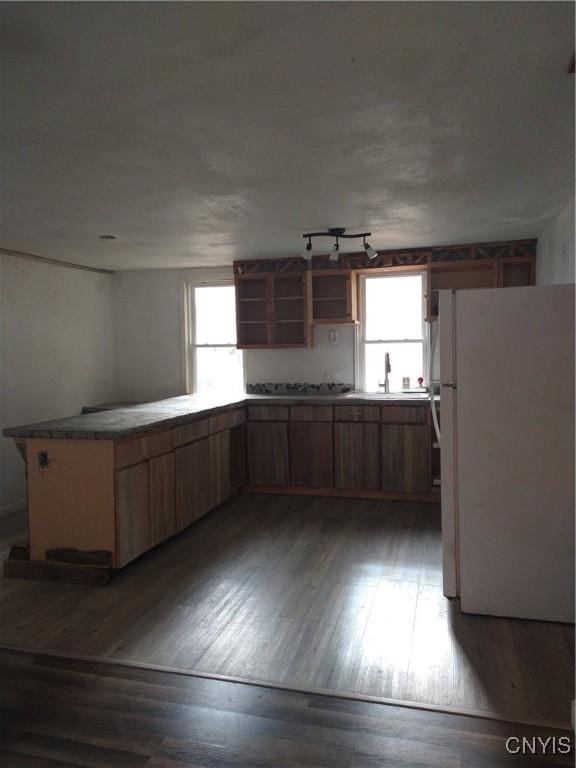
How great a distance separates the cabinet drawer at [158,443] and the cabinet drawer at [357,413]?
1781mm

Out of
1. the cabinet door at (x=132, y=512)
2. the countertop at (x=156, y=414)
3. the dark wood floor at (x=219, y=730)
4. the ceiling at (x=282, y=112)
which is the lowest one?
the dark wood floor at (x=219, y=730)

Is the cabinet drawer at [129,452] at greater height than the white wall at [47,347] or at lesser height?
lesser

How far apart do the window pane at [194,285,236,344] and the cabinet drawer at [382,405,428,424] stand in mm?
2040

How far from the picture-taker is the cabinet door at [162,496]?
12.8 ft

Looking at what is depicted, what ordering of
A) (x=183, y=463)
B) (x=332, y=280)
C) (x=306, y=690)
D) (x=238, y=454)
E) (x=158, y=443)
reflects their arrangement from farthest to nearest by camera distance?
(x=332, y=280), (x=238, y=454), (x=183, y=463), (x=158, y=443), (x=306, y=690)

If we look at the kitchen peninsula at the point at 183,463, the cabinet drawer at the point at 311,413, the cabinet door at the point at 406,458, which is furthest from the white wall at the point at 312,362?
the cabinet door at the point at 406,458

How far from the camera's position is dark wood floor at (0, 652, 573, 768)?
1981 mm

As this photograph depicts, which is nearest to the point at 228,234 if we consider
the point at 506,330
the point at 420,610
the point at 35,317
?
the point at 35,317

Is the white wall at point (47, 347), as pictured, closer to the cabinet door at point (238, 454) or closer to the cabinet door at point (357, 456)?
the cabinet door at point (238, 454)

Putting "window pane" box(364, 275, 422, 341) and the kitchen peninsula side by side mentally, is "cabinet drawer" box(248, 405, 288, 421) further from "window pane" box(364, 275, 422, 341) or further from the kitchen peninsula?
"window pane" box(364, 275, 422, 341)

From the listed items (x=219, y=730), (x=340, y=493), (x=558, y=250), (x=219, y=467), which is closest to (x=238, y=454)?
(x=219, y=467)

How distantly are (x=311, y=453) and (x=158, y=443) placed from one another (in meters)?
1.89

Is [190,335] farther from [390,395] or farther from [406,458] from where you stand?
[406,458]

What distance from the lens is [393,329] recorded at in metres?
5.91
